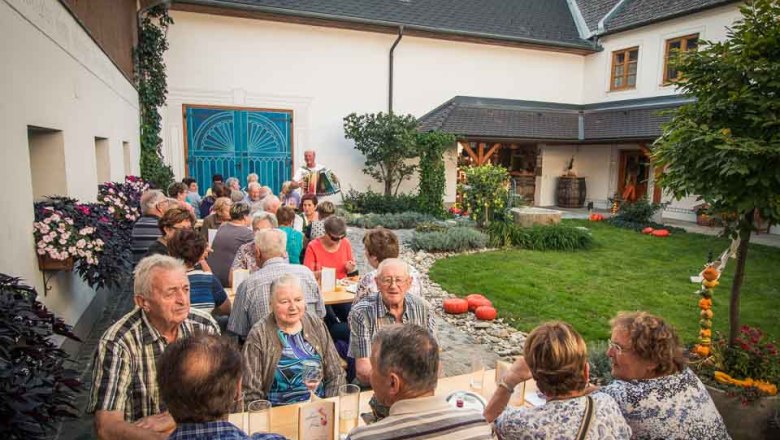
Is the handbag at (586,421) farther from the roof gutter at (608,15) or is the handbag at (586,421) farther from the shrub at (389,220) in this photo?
the roof gutter at (608,15)

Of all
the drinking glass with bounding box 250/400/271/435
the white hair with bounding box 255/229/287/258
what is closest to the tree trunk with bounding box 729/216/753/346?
the white hair with bounding box 255/229/287/258

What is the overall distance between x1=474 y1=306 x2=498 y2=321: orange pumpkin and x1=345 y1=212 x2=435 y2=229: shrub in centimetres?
598

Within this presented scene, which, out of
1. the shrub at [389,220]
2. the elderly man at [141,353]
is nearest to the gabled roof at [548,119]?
the shrub at [389,220]

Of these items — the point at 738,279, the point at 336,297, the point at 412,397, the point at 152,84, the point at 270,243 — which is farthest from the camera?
the point at 152,84

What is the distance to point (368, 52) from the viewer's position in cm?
1450

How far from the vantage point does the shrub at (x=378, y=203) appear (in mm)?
13945

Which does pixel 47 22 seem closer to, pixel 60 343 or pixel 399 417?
pixel 60 343

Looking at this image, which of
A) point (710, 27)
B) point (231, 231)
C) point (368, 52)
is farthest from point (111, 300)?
point (710, 27)

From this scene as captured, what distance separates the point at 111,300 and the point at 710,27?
16259 mm

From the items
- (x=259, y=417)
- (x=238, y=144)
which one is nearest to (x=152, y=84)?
(x=238, y=144)

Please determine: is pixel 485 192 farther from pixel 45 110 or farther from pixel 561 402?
pixel 561 402

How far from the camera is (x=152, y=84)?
11766 mm

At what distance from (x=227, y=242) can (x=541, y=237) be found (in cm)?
760

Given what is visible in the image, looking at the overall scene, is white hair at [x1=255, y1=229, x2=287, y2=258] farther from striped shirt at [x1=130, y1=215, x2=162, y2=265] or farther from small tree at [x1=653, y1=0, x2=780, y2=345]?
small tree at [x1=653, y1=0, x2=780, y2=345]
